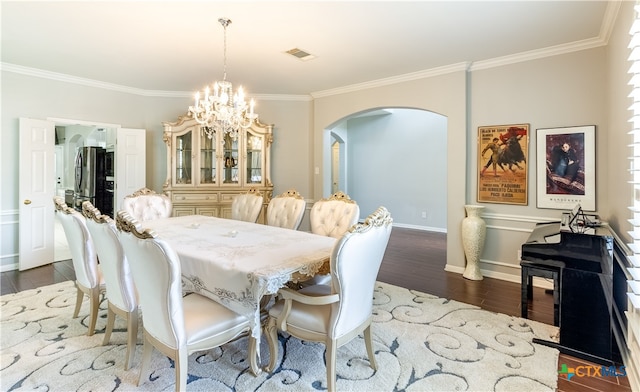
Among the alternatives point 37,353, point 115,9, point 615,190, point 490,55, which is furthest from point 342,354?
point 490,55

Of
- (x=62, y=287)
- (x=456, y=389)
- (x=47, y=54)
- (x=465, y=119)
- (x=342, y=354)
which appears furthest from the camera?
(x=465, y=119)

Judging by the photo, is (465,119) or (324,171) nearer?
(465,119)

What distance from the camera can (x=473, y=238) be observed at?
4027 millimetres

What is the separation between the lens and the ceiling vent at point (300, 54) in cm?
370

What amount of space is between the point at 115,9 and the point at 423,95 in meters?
3.57

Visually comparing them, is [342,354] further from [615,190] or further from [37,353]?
[615,190]

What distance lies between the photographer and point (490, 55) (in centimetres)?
388

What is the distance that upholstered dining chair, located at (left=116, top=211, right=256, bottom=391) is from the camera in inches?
63.5

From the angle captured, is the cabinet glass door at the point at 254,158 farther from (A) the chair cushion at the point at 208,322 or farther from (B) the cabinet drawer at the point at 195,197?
(A) the chair cushion at the point at 208,322

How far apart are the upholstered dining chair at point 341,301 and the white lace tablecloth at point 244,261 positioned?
0.17 metres

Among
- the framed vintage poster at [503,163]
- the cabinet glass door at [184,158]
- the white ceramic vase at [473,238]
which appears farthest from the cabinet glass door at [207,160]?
the framed vintage poster at [503,163]

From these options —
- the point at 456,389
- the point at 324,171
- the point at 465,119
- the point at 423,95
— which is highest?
the point at 423,95

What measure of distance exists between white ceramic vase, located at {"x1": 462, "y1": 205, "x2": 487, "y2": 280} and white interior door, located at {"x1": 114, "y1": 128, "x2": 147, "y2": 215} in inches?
189

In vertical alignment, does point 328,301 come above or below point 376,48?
below
